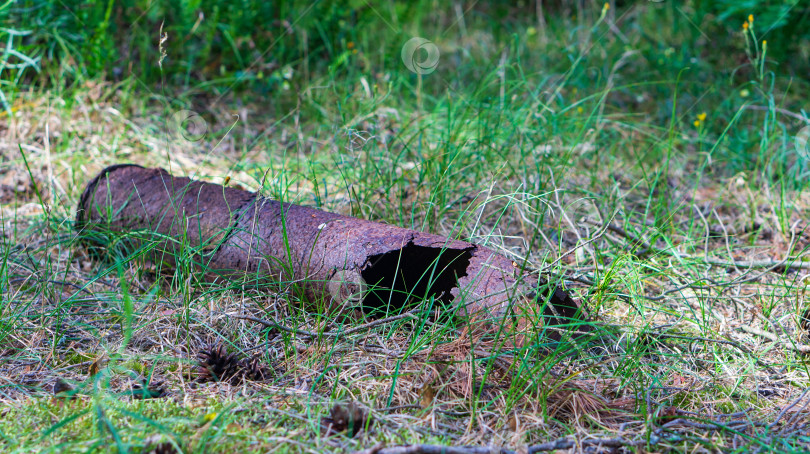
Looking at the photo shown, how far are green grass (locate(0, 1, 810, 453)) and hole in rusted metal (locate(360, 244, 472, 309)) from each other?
11cm

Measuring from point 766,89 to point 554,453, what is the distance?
12.8 ft

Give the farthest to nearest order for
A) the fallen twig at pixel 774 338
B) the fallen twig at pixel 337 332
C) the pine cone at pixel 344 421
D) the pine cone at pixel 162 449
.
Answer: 1. the fallen twig at pixel 774 338
2. the fallen twig at pixel 337 332
3. the pine cone at pixel 344 421
4. the pine cone at pixel 162 449

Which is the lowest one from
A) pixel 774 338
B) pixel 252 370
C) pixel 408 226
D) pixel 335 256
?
pixel 774 338

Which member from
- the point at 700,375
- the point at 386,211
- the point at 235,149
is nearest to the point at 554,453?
the point at 700,375

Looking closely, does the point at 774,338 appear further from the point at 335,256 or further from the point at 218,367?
the point at 218,367

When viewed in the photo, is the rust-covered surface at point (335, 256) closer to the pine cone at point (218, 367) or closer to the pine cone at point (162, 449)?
the pine cone at point (218, 367)

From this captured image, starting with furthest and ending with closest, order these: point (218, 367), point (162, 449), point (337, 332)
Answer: point (337, 332), point (218, 367), point (162, 449)

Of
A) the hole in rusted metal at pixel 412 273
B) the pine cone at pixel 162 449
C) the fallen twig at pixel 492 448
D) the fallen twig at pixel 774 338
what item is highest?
the hole in rusted metal at pixel 412 273

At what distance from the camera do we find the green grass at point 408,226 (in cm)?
162

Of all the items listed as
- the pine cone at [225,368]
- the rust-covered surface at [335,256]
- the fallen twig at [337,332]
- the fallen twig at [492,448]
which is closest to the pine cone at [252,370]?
the pine cone at [225,368]

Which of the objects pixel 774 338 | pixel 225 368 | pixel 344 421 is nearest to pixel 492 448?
pixel 344 421

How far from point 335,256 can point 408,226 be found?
69 cm

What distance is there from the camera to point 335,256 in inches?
79.0

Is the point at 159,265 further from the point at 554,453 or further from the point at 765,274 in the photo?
the point at 765,274
